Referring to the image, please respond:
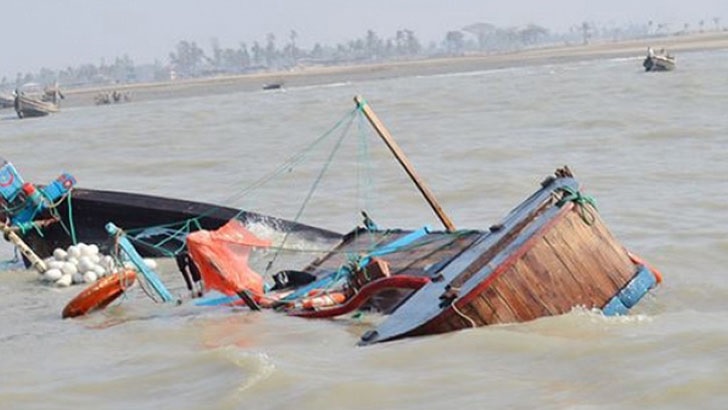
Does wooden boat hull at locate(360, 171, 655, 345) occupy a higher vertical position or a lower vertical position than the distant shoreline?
higher

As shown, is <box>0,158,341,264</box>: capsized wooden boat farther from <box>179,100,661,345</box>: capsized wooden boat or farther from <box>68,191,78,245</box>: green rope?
<box>179,100,661,345</box>: capsized wooden boat

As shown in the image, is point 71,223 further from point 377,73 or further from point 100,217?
point 377,73

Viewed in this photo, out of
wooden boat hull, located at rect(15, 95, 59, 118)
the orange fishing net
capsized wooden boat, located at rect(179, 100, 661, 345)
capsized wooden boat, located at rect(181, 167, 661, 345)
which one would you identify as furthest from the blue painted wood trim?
wooden boat hull, located at rect(15, 95, 59, 118)

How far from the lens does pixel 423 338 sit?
7.48 meters

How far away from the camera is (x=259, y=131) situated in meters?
31.9

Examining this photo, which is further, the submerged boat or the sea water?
the submerged boat

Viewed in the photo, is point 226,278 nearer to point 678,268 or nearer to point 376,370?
point 376,370

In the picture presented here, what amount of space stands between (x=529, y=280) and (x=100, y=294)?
3910 millimetres

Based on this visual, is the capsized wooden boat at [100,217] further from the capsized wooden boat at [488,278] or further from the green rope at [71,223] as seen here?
the capsized wooden boat at [488,278]

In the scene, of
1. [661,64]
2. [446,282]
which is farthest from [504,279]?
[661,64]

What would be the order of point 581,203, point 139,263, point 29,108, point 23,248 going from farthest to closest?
point 29,108
point 23,248
point 139,263
point 581,203

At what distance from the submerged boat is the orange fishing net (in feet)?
0.04

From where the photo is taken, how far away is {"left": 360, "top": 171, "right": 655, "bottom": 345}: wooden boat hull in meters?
7.35

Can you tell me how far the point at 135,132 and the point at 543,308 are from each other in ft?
93.6
